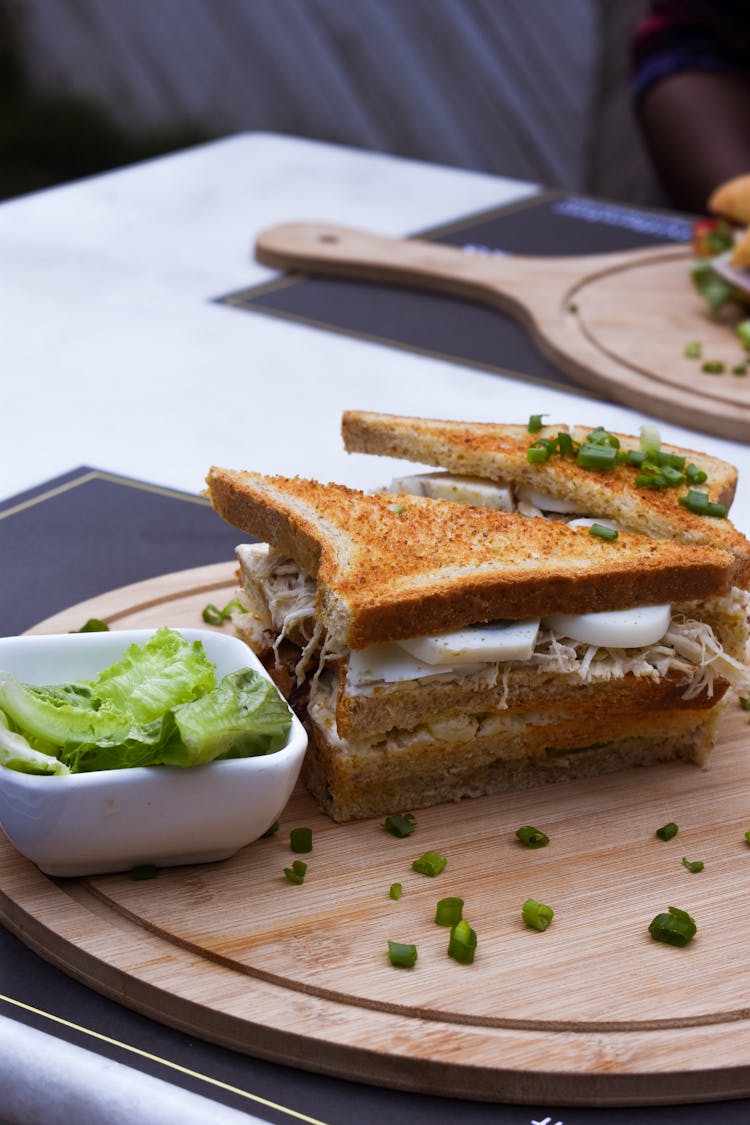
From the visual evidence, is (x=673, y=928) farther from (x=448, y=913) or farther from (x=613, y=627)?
(x=613, y=627)

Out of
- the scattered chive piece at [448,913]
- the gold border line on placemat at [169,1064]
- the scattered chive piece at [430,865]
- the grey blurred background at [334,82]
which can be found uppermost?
the gold border line on placemat at [169,1064]

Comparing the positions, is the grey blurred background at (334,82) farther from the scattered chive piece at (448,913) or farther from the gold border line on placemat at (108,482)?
the scattered chive piece at (448,913)

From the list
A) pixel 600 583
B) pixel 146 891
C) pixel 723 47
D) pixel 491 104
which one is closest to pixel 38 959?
pixel 146 891

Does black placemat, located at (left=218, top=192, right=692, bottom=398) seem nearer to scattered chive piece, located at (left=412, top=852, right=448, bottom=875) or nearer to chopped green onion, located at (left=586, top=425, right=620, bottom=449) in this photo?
chopped green onion, located at (left=586, top=425, right=620, bottom=449)

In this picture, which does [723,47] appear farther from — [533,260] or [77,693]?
[77,693]

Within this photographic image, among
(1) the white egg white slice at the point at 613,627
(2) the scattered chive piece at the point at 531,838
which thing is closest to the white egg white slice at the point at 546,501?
(1) the white egg white slice at the point at 613,627

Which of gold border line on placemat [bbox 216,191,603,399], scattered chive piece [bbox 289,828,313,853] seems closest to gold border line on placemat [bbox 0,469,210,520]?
gold border line on placemat [bbox 216,191,603,399]

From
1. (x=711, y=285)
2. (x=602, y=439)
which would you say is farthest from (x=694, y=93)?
(x=602, y=439)
